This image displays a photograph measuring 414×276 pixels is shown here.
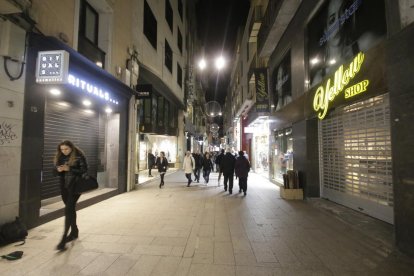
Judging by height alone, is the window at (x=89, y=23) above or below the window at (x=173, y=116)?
above

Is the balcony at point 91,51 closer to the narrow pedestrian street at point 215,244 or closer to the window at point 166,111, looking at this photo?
the narrow pedestrian street at point 215,244

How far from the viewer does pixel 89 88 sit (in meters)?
8.34

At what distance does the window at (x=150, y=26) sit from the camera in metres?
15.5

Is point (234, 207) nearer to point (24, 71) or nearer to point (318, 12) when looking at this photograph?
point (24, 71)

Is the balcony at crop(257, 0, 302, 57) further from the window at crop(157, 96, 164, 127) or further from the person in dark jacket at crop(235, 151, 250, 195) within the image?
the window at crop(157, 96, 164, 127)

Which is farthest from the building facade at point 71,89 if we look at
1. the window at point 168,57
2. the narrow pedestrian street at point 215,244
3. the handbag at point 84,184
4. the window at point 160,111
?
the window at point 160,111

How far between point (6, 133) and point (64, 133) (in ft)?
10.2

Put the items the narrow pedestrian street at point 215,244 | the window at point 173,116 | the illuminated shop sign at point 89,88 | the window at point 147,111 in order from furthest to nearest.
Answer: the window at point 173,116 < the window at point 147,111 < the illuminated shop sign at point 89,88 < the narrow pedestrian street at point 215,244

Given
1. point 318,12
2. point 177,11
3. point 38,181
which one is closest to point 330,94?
point 318,12

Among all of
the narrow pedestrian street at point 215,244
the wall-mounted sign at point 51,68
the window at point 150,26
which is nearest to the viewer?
the narrow pedestrian street at point 215,244

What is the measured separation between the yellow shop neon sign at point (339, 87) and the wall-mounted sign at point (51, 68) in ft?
22.6

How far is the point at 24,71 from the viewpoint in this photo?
584 centimetres

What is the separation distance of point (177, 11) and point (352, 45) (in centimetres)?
2096

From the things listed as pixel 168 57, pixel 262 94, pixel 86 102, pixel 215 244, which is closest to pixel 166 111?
pixel 168 57
